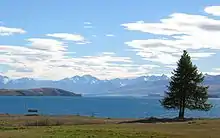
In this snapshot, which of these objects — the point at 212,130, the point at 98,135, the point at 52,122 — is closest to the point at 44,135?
the point at 98,135

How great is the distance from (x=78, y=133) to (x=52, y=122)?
28435mm

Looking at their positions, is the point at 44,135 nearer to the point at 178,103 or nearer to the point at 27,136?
the point at 27,136

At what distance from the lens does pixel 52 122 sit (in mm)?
71250

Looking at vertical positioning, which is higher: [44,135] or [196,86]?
[196,86]

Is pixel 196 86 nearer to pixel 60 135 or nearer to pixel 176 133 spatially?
pixel 176 133

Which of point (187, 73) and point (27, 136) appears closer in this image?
point (27, 136)

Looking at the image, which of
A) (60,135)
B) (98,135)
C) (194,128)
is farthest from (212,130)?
(60,135)

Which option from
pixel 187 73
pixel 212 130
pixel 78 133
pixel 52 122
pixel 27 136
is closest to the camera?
pixel 27 136

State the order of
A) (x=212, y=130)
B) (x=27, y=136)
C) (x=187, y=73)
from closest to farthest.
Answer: (x=27, y=136)
(x=212, y=130)
(x=187, y=73)

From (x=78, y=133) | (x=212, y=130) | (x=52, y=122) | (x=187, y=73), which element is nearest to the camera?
(x=78, y=133)

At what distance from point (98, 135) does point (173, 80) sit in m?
39.0

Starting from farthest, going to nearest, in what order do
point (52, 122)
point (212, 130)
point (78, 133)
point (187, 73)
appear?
point (187, 73) < point (52, 122) < point (212, 130) < point (78, 133)

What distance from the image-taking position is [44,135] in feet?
137

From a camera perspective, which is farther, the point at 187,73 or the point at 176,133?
the point at 187,73
